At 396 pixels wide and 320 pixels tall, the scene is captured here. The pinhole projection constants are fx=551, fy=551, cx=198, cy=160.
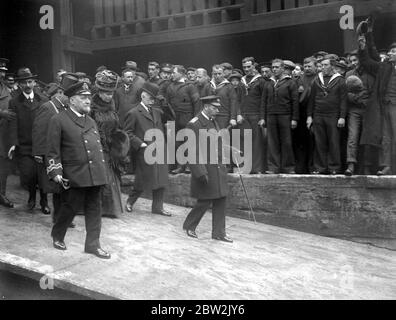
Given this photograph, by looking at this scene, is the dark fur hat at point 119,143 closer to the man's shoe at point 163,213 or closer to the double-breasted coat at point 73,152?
the man's shoe at point 163,213

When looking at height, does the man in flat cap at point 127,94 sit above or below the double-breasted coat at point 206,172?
above

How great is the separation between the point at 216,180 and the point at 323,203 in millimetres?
2020

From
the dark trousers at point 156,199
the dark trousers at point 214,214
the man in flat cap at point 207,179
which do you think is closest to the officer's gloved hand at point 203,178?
the man in flat cap at point 207,179

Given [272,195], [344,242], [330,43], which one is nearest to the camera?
[344,242]

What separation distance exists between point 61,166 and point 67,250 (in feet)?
3.22

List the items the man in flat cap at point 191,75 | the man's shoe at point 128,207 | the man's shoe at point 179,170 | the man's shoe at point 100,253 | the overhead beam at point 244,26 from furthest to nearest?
the overhead beam at point 244,26, the man in flat cap at point 191,75, the man's shoe at point 179,170, the man's shoe at point 128,207, the man's shoe at point 100,253

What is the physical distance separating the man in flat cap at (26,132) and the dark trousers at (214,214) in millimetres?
1999

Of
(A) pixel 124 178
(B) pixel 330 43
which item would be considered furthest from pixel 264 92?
(B) pixel 330 43

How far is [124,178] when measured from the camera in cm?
916

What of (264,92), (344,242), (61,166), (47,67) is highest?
(47,67)

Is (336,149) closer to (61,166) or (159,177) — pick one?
(159,177)

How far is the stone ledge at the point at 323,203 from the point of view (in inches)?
295

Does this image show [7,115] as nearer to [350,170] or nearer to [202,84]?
[202,84]

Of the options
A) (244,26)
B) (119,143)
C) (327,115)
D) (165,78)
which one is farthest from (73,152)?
(244,26)
